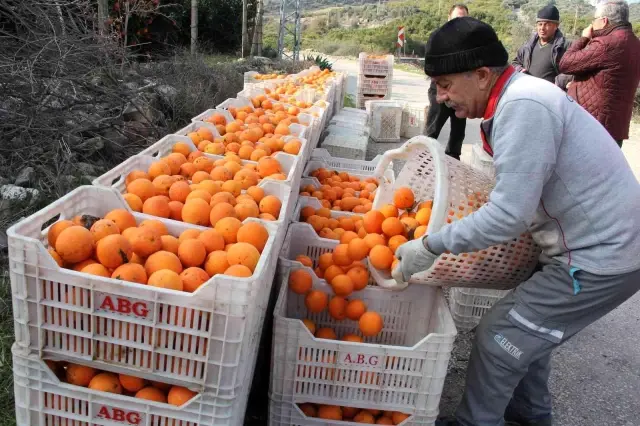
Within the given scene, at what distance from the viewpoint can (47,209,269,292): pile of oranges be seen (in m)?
1.69

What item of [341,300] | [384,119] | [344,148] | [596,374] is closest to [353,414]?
[341,300]

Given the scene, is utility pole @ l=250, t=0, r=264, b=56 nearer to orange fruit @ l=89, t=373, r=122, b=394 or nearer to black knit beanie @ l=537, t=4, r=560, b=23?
black knit beanie @ l=537, t=4, r=560, b=23

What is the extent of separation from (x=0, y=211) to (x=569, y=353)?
362 centimetres

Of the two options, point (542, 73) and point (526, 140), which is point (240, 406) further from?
point (542, 73)

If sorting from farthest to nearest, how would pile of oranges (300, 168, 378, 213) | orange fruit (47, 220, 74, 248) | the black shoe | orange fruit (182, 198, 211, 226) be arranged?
pile of oranges (300, 168, 378, 213) → the black shoe → orange fruit (182, 198, 211, 226) → orange fruit (47, 220, 74, 248)

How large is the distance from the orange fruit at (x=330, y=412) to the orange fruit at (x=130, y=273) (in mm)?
953

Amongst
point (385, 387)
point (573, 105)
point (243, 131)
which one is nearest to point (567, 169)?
point (573, 105)

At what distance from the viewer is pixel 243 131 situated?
3826 mm

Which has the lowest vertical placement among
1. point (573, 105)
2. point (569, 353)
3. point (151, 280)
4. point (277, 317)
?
point (569, 353)

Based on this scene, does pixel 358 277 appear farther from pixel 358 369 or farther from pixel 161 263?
pixel 161 263

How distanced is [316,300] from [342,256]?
0.26m

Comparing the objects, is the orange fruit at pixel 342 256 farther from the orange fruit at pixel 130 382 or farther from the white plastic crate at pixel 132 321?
the orange fruit at pixel 130 382

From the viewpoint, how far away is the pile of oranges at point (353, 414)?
7.20 feet

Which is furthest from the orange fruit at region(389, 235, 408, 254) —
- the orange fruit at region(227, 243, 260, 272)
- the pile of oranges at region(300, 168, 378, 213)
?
the pile of oranges at region(300, 168, 378, 213)
